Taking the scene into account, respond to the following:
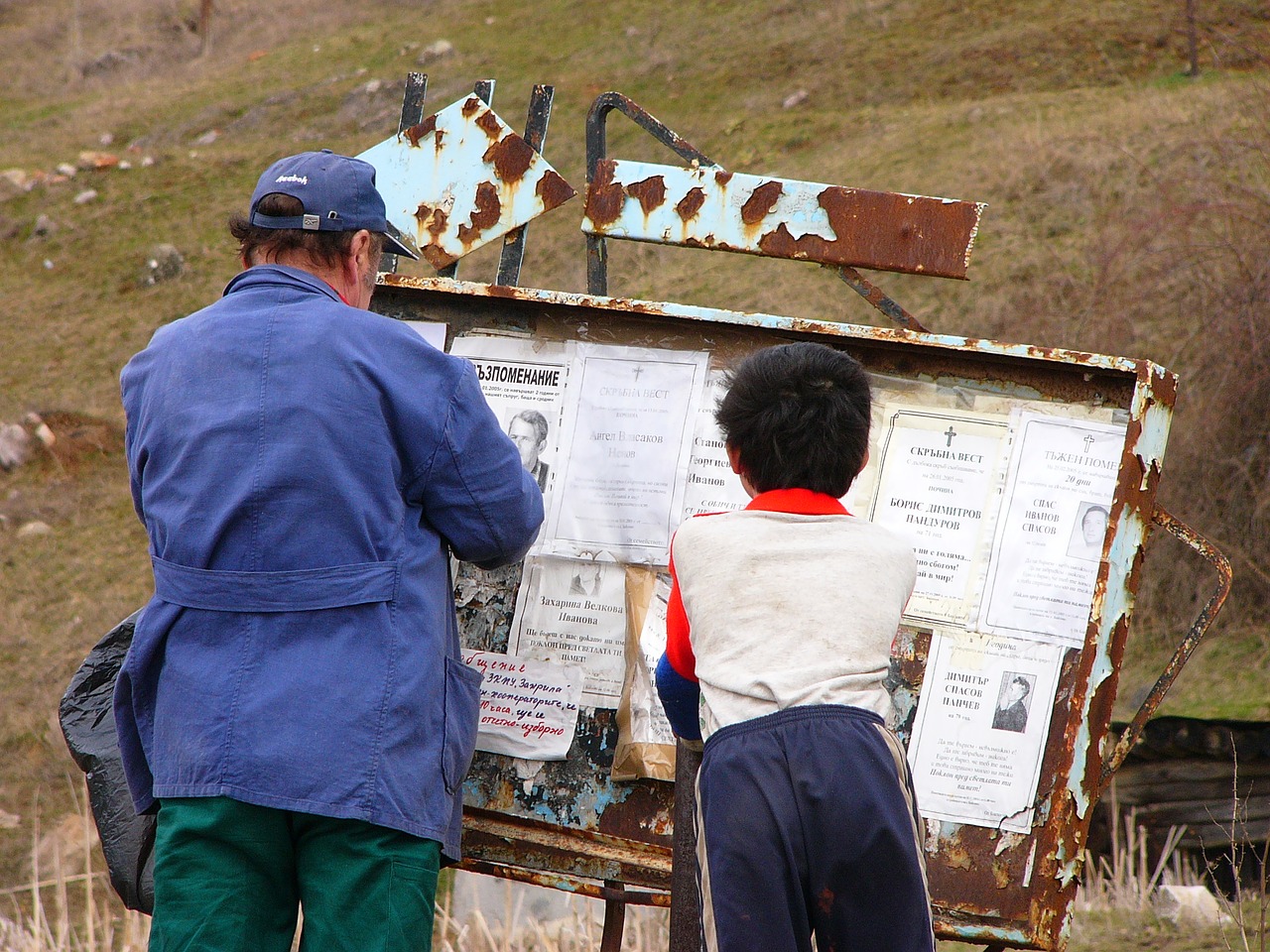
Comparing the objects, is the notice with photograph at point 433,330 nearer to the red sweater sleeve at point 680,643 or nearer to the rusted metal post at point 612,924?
the red sweater sleeve at point 680,643

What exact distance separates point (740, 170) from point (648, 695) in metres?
8.78

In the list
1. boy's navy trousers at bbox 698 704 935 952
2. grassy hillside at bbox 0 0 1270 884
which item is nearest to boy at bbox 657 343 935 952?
boy's navy trousers at bbox 698 704 935 952

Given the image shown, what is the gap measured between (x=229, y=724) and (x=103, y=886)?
3653 millimetres

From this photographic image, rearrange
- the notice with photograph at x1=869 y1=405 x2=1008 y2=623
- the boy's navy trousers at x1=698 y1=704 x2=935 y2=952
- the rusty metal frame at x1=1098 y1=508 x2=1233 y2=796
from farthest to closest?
the notice with photograph at x1=869 y1=405 x2=1008 y2=623 < the rusty metal frame at x1=1098 y1=508 x2=1233 y2=796 < the boy's navy trousers at x1=698 y1=704 x2=935 y2=952

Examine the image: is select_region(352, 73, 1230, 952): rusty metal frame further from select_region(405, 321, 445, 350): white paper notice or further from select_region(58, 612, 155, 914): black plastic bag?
select_region(58, 612, 155, 914): black plastic bag

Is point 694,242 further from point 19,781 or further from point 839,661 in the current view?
point 19,781

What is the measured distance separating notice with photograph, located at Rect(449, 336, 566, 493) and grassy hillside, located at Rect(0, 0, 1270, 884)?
11.0 feet

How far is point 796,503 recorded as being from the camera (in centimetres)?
163

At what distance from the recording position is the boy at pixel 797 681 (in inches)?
57.4

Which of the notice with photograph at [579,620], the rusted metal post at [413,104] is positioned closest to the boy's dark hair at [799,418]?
the notice with photograph at [579,620]

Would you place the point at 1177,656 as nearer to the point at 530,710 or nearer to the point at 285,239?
the point at 530,710

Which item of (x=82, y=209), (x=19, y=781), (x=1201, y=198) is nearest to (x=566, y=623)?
(x=19, y=781)

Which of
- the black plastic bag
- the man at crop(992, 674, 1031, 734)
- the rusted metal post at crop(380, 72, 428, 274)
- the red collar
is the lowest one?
the black plastic bag

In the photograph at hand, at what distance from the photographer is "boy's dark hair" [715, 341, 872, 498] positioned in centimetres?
162
